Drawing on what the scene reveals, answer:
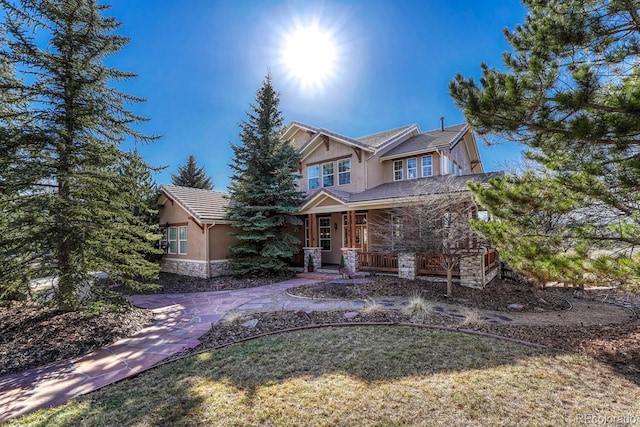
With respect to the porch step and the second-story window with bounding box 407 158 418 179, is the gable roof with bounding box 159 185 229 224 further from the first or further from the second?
the second-story window with bounding box 407 158 418 179

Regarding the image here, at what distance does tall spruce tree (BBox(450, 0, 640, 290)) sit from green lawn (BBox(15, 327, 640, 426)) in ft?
5.67

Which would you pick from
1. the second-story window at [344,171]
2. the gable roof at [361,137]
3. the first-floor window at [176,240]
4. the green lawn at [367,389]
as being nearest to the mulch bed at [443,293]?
the green lawn at [367,389]

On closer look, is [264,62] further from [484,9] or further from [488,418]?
[488,418]

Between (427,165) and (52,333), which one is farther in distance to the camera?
(427,165)

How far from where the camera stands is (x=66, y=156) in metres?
6.69

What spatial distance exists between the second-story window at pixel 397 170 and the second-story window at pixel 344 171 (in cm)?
262

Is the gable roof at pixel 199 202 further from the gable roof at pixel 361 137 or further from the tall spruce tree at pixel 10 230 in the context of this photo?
the tall spruce tree at pixel 10 230

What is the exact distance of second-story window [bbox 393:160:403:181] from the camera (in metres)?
16.3

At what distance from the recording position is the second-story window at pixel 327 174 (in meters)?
17.2

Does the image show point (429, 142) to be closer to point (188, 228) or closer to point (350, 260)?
point (350, 260)

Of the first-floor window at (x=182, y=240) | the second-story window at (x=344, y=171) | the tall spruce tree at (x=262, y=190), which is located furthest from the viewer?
the second-story window at (x=344, y=171)

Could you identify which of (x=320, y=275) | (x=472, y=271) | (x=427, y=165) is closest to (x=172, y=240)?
(x=320, y=275)

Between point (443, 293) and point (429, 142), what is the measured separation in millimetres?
9129

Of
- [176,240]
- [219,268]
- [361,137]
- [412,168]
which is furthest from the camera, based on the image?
[361,137]
